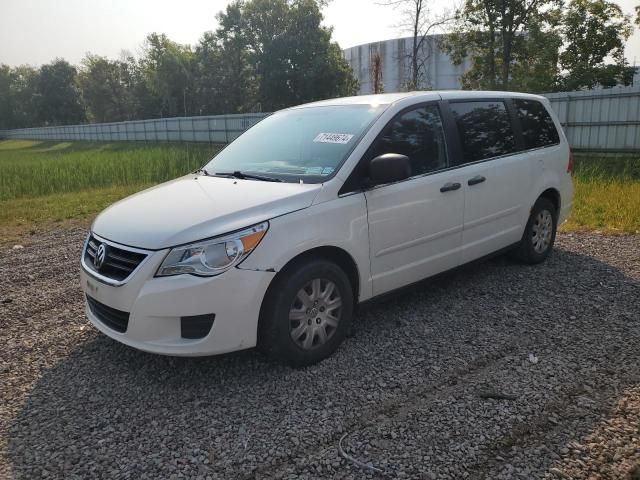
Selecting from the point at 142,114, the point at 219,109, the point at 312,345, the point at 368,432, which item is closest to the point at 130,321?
the point at 312,345

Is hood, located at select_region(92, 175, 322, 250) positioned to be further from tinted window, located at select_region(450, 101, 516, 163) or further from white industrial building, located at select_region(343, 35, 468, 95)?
white industrial building, located at select_region(343, 35, 468, 95)

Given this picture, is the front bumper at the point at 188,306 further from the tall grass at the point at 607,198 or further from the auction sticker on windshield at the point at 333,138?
the tall grass at the point at 607,198

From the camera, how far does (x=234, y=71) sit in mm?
48188

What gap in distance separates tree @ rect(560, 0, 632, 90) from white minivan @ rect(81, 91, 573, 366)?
20.5 metres

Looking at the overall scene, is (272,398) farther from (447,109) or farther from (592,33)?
(592,33)

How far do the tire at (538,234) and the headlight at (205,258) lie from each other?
3442mm

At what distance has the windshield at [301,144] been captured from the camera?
392 cm

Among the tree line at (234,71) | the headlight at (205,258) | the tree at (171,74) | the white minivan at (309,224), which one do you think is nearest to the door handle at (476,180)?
the white minivan at (309,224)

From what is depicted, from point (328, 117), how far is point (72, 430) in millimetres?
2899

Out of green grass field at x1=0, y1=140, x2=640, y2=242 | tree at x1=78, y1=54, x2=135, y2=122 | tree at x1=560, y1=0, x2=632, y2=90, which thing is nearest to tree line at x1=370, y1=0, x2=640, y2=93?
tree at x1=560, y1=0, x2=632, y2=90

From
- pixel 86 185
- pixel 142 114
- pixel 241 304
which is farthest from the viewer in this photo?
pixel 142 114

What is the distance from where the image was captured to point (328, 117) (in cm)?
441

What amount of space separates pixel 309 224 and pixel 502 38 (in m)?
24.2

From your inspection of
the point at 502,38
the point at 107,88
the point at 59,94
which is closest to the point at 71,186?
the point at 502,38
